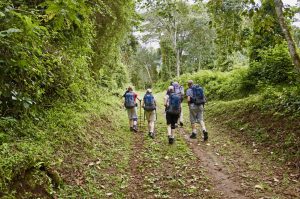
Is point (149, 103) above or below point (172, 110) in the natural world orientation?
above

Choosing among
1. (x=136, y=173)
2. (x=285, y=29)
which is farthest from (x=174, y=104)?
(x=285, y=29)

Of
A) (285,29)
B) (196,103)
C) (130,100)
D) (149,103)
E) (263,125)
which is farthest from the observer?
(130,100)

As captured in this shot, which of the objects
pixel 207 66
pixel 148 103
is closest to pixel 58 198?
pixel 148 103

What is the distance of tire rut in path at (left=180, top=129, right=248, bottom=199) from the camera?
6.73 meters

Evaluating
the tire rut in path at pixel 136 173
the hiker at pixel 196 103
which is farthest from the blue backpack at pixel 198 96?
the tire rut in path at pixel 136 173

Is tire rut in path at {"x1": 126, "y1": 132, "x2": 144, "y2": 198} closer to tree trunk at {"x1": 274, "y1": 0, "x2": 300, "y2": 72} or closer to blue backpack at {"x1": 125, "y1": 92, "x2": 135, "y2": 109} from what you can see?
blue backpack at {"x1": 125, "y1": 92, "x2": 135, "y2": 109}

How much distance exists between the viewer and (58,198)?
5.86 metres

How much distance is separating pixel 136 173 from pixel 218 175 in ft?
6.70

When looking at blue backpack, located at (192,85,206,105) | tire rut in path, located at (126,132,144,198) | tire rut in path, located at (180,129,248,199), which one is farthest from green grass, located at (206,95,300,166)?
tire rut in path, located at (126,132,144,198)

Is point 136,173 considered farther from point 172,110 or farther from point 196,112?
point 196,112

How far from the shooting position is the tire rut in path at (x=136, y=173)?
6861 millimetres

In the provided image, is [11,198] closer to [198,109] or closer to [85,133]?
[85,133]

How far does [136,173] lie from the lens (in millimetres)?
8125

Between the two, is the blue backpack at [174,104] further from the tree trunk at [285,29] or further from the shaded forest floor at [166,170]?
the tree trunk at [285,29]
